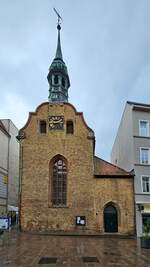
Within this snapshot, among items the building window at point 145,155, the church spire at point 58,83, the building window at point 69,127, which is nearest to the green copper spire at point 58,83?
the church spire at point 58,83

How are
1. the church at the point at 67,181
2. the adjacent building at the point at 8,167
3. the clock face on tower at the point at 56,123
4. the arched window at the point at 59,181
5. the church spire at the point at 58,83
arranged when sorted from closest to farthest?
1. the church at the point at 67,181
2. the arched window at the point at 59,181
3. the clock face on tower at the point at 56,123
4. the church spire at the point at 58,83
5. the adjacent building at the point at 8,167

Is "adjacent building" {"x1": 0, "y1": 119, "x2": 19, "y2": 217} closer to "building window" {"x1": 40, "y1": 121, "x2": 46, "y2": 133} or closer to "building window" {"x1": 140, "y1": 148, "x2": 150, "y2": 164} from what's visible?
"building window" {"x1": 40, "y1": 121, "x2": 46, "y2": 133}

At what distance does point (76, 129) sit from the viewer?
25.8 m

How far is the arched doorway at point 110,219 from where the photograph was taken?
23281 mm

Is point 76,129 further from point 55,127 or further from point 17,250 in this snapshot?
point 17,250

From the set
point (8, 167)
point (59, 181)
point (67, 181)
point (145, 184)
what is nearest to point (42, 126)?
point (59, 181)

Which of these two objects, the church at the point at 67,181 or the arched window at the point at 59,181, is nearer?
the church at the point at 67,181

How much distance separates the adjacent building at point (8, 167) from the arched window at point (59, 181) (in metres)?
11.6

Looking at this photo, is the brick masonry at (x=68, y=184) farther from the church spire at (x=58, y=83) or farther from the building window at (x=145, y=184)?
the church spire at (x=58, y=83)

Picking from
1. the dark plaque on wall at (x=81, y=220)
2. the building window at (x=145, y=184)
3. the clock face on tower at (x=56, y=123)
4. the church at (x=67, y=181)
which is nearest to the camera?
the dark plaque on wall at (x=81, y=220)

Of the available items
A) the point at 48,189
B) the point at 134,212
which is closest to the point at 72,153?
the point at 48,189

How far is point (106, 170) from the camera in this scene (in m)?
25.0

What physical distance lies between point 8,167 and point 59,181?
1446 cm

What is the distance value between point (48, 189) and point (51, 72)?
Result: 16372 millimetres
